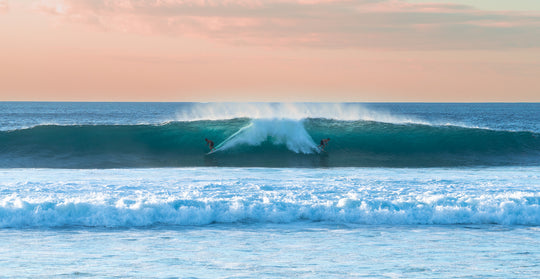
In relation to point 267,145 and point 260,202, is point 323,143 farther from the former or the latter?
point 260,202

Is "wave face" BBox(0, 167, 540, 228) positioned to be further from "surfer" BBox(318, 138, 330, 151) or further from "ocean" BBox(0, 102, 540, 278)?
"surfer" BBox(318, 138, 330, 151)

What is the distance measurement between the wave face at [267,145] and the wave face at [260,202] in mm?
5547

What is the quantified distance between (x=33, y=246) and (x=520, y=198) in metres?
7.05

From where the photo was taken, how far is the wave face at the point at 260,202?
26.5ft

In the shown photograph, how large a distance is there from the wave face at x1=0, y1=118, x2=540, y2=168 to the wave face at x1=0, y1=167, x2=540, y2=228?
5.55 m

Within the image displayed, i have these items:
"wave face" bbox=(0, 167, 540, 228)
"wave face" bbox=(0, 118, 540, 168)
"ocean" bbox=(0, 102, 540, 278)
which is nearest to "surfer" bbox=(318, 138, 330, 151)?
"wave face" bbox=(0, 118, 540, 168)

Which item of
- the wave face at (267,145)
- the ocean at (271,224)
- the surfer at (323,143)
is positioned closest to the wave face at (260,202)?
the ocean at (271,224)

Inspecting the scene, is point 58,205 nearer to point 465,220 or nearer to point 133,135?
point 465,220

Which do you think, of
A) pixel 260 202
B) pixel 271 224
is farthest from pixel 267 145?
pixel 271 224

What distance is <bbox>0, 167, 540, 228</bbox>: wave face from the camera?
8070 millimetres

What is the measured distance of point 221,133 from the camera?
2031 centimetres

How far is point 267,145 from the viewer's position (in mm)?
18188

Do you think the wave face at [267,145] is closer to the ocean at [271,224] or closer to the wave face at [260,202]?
the ocean at [271,224]

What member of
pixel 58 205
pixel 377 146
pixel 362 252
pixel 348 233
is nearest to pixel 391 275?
pixel 362 252
